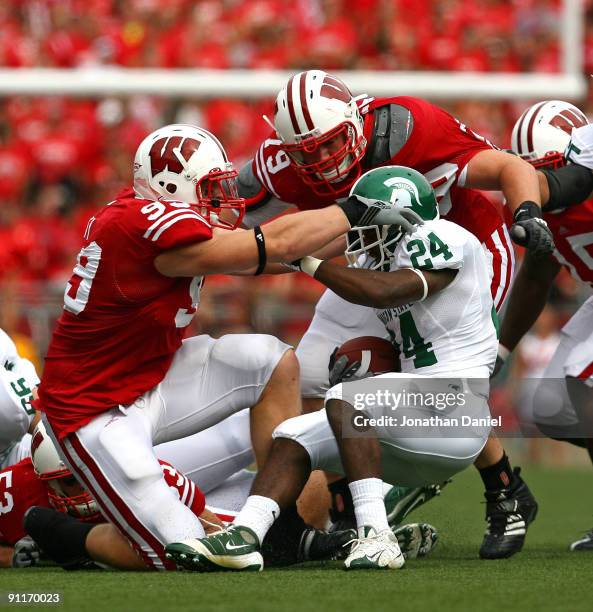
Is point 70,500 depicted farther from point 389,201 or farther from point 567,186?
point 567,186

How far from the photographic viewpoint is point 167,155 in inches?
180

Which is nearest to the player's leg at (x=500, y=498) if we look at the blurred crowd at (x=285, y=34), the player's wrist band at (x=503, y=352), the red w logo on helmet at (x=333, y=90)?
the player's wrist band at (x=503, y=352)

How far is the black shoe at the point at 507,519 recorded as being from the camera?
15.5 feet

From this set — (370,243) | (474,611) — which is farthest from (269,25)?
(474,611)

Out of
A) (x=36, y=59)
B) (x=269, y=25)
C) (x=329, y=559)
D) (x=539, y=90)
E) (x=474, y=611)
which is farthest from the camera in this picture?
(x=269, y=25)

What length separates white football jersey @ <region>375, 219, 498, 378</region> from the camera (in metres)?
4.39

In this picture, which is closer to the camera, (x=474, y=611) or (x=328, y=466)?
(x=474, y=611)

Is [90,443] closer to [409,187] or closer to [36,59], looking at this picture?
[409,187]

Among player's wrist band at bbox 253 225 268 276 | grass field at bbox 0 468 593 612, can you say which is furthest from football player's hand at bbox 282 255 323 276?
grass field at bbox 0 468 593 612

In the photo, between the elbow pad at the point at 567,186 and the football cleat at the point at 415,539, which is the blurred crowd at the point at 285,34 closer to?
the elbow pad at the point at 567,186

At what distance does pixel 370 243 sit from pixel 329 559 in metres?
1.13

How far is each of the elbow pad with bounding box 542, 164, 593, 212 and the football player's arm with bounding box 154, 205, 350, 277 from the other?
1099 millimetres

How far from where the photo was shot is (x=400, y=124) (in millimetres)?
5098

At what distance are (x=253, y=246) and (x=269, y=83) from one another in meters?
4.03
